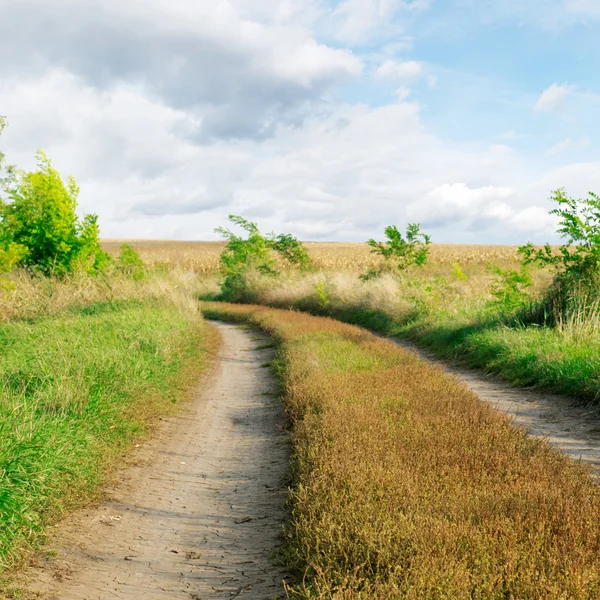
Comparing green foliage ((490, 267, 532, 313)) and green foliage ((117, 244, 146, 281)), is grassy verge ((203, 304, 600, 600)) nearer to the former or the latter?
green foliage ((490, 267, 532, 313))

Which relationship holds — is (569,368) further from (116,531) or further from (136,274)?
(136,274)

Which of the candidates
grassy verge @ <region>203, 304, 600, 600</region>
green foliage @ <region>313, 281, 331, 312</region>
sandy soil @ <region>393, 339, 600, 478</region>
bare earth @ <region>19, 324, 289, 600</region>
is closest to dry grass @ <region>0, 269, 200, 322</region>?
green foliage @ <region>313, 281, 331, 312</region>

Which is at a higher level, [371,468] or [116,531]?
[371,468]

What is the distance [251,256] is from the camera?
40312mm

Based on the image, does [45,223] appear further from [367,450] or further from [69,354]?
[367,450]

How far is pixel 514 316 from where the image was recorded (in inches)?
616

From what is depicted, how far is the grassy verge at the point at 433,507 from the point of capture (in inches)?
137

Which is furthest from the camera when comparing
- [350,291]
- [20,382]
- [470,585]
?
[350,291]

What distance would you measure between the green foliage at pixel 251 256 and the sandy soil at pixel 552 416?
2709 cm

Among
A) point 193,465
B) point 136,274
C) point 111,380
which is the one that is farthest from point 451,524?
point 136,274

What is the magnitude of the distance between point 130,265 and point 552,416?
18903 mm

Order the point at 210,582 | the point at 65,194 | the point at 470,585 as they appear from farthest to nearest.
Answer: the point at 65,194
the point at 210,582
the point at 470,585

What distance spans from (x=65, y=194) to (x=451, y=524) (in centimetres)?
2156

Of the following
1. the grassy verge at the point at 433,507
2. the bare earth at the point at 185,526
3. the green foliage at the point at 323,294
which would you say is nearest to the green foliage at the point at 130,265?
the green foliage at the point at 323,294
